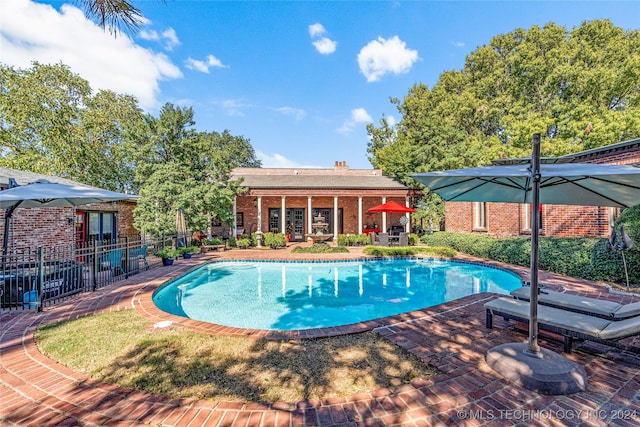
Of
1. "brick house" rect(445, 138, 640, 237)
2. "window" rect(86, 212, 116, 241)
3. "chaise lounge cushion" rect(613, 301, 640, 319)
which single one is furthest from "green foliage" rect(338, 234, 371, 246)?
"chaise lounge cushion" rect(613, 301, 640, 319)

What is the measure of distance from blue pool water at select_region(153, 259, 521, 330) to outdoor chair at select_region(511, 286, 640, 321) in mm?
3026

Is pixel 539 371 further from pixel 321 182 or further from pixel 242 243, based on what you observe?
pixel 321 182

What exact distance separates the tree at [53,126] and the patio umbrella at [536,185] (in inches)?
574

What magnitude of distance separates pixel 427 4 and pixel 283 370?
14926 mm

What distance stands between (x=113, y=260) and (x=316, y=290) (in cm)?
621

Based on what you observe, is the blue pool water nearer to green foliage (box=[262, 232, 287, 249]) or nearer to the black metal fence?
the black metal fence

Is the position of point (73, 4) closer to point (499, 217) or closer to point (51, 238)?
point (51, 238)

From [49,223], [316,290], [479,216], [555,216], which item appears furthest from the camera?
[479,216]

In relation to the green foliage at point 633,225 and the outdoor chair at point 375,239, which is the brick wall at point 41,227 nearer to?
the outdoor chair at point 375,239

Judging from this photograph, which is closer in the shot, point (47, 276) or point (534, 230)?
point (534, 230)

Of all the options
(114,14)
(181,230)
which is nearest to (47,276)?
(114,14)

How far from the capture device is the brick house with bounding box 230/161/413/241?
18.9m

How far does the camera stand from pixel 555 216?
11.7 m

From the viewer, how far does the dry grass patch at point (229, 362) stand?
2.91 meters
